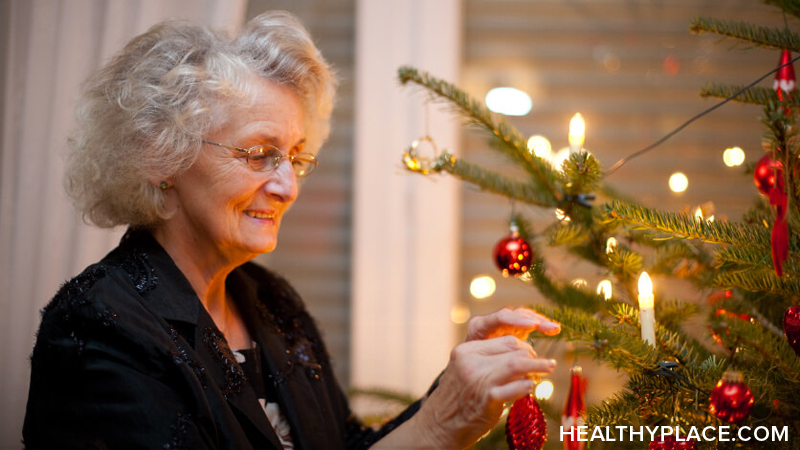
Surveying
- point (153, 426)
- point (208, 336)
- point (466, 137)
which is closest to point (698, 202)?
point (466, 137)

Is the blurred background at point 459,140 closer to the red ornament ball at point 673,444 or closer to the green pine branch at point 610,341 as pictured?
the green pine branch at point 610,341

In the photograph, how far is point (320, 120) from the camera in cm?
161

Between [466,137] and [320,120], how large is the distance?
0.86 metres

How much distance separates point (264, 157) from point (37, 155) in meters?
0.81

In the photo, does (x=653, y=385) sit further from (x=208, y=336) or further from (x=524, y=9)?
(x=524, y=9)

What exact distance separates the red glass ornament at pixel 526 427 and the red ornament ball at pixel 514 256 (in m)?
0.30

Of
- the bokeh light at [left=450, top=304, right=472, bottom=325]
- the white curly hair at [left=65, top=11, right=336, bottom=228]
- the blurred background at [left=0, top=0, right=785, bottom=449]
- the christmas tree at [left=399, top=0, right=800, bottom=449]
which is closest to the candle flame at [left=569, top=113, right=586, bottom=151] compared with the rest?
the christmas tree at [left=399, top=0, right=800, bottom=449]

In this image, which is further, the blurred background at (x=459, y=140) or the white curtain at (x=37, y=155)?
the blurred background at (x=459, y=140)

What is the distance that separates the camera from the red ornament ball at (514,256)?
49.1 inches

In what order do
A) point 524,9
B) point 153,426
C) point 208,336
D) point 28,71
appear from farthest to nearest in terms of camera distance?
point 524,9 < point 28,71 < point 208,336 < point 153,426

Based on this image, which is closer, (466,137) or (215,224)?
(215,224)

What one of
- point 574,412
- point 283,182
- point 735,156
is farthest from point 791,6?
point 283,182

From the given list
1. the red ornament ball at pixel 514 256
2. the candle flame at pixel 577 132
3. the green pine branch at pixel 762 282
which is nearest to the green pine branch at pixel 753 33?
the candle flame at pixel 577 132

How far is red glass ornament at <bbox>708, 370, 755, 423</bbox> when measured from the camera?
0.78 metres
